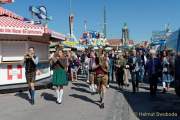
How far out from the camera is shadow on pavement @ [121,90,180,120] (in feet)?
38.2

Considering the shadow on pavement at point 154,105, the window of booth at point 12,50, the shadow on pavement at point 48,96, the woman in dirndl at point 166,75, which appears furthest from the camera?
the window of booth at point 12,50

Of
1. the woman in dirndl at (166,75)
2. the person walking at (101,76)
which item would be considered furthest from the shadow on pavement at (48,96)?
the woman in dirndl at (166,75)

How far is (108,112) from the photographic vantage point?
496 inches

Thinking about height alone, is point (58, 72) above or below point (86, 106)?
above

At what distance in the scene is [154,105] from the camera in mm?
13859

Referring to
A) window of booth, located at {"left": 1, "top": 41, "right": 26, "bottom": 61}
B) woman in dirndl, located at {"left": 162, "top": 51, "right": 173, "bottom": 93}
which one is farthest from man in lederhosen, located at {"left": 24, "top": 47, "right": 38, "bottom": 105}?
woman in dirndl, located at {"left": 162, "top": 51, "right": 173, "bottom": 93}

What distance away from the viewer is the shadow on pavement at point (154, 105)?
11648mm

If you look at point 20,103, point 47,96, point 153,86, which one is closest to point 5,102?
point 20,103

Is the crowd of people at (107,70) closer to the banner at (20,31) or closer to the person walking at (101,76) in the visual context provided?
the person walking at (101,76)

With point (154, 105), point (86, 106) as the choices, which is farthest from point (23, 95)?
point (154, 105)

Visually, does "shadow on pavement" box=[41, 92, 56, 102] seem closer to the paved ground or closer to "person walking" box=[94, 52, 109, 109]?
the paved ground

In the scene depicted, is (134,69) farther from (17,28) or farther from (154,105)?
(17,28)

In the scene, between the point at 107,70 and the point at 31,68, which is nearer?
the point at 107,70

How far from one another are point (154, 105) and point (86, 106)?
2113mm
